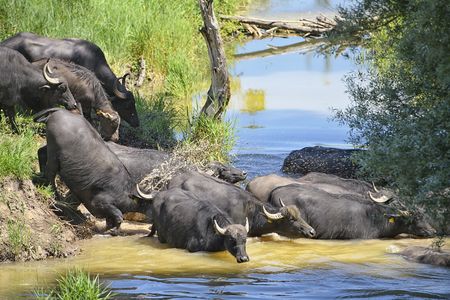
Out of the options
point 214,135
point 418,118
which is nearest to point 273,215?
point 214,135

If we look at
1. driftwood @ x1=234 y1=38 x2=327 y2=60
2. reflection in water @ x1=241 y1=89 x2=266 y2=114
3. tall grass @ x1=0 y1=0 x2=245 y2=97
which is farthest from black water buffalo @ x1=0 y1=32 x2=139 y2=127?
driftwood @ x1=234 y1=38 x2=327 y2=60

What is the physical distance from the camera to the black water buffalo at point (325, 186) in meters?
14.8

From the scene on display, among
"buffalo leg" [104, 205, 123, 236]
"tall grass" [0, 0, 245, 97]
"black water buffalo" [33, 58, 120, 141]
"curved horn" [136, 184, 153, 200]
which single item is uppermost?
"tall grass" [0, 0, 245, 97]

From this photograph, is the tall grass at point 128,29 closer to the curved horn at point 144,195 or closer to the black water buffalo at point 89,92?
the black water buffalo at point 89,92

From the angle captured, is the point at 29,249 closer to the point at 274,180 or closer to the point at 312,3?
the point at 274,180

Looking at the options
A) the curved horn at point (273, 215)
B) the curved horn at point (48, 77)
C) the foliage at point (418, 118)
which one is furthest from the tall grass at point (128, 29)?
the foliage at point (418, 118)

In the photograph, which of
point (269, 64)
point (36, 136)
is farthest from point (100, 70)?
point (269, 64)

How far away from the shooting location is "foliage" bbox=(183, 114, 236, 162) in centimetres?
1686

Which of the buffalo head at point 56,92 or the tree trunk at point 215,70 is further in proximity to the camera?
the tree trunk at point 215,70

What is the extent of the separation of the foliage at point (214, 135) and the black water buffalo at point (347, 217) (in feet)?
8.60

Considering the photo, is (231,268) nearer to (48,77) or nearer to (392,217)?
(392,217)

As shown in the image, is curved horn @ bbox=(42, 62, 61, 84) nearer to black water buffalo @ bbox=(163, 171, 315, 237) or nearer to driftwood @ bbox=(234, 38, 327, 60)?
black water buffalo @ bbox=(163, 171, 315, 237)

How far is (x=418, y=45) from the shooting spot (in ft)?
33.2

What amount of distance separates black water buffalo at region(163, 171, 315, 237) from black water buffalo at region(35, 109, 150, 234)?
0.73 metres
